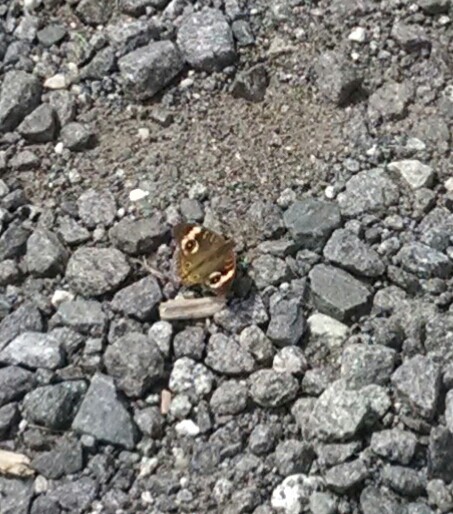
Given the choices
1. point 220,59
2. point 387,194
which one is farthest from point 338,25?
point 387,194

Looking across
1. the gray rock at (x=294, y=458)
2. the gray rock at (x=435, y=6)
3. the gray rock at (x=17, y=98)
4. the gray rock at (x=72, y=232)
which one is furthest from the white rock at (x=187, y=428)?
the gray rock at (x=435, y=6)

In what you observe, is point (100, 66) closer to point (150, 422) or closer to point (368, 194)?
point (368, 194)

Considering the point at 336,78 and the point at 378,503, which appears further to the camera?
the point at 336,78

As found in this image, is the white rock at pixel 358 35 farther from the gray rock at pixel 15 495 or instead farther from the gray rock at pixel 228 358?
the gray rock at pixel 15 495

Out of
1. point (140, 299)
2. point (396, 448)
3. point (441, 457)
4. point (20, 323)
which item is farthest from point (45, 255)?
point (441, 457)

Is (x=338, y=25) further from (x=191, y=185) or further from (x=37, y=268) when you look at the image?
(x=37, y=268)

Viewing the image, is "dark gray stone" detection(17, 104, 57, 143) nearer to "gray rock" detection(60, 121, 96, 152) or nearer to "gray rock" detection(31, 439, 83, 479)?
"gray rock" detection(60, 121, 96, 152)
